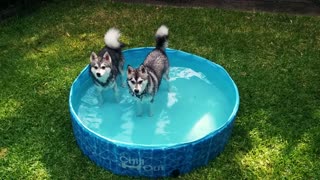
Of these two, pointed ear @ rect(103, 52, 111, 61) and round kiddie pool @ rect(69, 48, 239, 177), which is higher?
pointed ear @ rect(103, 52, 111, 61)

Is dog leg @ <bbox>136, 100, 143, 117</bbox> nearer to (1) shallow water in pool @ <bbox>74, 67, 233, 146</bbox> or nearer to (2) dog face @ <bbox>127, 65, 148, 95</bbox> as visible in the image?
(1) shallow water in pool @ <bbox>74, 67, 233, 146</bbox>

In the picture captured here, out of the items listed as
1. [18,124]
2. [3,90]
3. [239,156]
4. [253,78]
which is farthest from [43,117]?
[253,78]

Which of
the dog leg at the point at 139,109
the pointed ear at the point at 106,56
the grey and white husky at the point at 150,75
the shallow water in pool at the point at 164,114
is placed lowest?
the shallow water in pool at the point at 164,114

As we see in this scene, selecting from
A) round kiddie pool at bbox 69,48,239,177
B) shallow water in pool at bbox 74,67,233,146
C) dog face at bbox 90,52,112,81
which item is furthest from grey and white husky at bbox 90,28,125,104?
round kiddie pool at bbox 69,48,239,177

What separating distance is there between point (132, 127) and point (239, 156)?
151 centimetres

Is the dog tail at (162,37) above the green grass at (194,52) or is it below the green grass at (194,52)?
above

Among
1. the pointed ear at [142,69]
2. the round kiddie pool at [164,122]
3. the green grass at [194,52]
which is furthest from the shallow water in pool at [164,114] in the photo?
the pointed ear at [142,69]

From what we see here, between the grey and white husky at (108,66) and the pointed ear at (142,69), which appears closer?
the pointed ear at (142,69)

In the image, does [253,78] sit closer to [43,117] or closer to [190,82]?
[190,82]

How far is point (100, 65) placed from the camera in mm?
5707

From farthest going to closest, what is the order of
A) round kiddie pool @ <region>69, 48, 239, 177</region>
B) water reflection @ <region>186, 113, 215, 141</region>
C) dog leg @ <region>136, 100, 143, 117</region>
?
dog leg @ <region>136, 100, 143, 117</region>, water reflection @ <region>186, 113, 215, 141</region>, round kiddie pool @ <region>69, 48, 239, 177</region>

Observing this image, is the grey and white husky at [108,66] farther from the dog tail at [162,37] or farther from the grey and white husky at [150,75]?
the dog tail at [162,37]

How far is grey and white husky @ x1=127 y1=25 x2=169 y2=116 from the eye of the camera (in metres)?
5.48

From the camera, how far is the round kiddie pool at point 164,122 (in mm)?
5035
